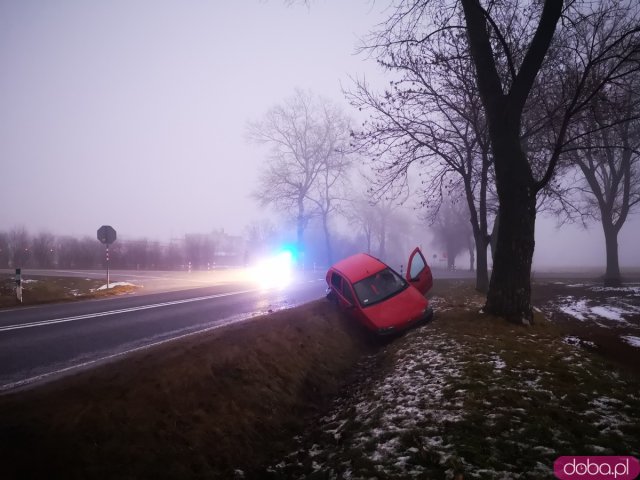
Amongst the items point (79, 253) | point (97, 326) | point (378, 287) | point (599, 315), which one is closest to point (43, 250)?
point (79, 253)

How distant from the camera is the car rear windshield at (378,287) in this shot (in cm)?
917

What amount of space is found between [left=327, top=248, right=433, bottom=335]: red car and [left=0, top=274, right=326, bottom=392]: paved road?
316 centimetres

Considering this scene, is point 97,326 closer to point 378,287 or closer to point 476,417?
point 378,287

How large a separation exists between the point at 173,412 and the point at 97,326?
5781 millimetres

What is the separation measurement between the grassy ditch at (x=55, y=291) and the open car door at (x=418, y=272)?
42.7 feet

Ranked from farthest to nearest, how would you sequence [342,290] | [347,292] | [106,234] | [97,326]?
[106,234] < [342,290] < [347,292] < [97,326]

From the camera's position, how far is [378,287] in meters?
9.57

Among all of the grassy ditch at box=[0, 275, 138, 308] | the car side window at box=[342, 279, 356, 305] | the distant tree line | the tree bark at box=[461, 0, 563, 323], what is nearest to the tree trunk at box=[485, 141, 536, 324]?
the tree bark at box=[461, 0, 563, 323]

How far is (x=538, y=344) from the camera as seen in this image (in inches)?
254

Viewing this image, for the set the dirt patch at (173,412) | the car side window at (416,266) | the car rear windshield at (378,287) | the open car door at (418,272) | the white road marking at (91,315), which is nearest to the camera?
the dirt patch at (173,412)

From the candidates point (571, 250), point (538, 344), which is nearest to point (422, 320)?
point (538, 344)

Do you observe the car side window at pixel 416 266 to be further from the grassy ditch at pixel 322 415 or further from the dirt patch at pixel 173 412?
the dirt patch at pixel 173 412

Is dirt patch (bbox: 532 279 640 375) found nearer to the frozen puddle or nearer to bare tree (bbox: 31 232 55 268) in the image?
the frozen puddle

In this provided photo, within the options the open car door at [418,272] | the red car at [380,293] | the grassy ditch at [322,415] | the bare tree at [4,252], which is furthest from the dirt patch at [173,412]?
the bare tree at [4,252]
